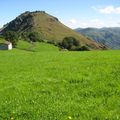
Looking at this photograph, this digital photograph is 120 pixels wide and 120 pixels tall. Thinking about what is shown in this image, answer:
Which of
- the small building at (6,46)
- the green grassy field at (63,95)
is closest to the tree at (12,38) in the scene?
the small building at (6,46)

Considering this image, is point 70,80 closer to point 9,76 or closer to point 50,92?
point 50,92

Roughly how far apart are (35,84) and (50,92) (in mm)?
2291

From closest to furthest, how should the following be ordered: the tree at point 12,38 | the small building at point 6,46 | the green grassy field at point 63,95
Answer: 1. the green grassy field at point 63,95
2. the small building at point 6,46
3. the tree at point 12,38

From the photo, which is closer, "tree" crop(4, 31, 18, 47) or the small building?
the small building

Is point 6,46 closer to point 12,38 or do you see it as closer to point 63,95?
point 12,38

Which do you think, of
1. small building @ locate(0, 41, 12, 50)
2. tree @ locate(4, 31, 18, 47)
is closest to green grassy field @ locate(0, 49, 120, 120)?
small building @ locate(0, 41, 12, 50)

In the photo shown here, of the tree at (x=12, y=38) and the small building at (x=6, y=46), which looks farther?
the tree at (x=12, y=38)

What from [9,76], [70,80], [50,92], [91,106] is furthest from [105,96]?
[9,76]

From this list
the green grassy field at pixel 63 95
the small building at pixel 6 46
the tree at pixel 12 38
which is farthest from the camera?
the tree at pixel 12 38

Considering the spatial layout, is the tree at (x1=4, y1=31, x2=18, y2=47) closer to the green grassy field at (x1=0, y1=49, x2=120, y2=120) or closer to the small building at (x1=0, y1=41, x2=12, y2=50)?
the small building at (x1=0, y1=41, x2=12, y2=50)

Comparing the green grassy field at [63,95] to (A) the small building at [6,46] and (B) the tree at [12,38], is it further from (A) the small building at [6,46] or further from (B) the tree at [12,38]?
(B) the tree at [12,38]

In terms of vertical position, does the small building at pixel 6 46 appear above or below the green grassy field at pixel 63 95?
below

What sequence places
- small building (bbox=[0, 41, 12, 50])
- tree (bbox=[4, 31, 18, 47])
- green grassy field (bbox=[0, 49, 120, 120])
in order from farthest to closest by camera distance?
tree (bbox=[4, 31, 18, 47])
small building (bbox=[0, 41, 12, 50])
green grassy field (bbox=[0, 49, 120, 120])

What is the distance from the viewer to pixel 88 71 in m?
21.1
